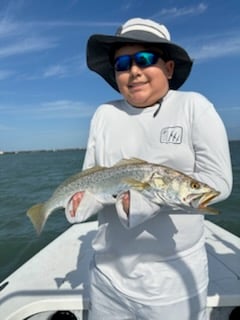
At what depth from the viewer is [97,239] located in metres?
2.37

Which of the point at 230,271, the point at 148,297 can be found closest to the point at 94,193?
the point at 148,297

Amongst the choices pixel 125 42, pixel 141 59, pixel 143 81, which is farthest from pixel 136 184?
pixel 125 42

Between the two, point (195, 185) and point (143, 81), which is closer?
point (195, 185)

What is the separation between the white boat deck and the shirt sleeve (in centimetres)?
149

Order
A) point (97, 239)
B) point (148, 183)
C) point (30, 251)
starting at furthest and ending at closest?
1. point (30, 251)
2. point (97, 239)
3. point (148, 183)

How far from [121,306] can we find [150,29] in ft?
5.31

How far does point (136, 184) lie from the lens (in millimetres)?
2043

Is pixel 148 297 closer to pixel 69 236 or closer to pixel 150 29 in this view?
pixel 150 29

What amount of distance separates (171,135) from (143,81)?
1.16ft

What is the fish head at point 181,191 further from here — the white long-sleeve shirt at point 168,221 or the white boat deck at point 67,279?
the white boat deck at point 67,279

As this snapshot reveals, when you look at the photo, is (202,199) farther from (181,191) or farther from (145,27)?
(145,27)

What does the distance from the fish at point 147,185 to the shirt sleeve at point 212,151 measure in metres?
0.11

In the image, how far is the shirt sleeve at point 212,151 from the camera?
2.08 m

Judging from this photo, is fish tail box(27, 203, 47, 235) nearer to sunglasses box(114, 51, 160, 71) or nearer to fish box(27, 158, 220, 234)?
fish box(27, 158, 220, 234)
